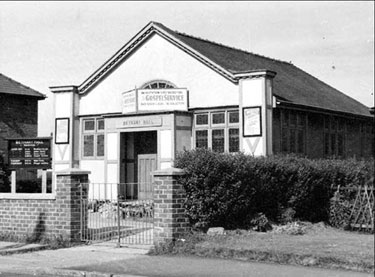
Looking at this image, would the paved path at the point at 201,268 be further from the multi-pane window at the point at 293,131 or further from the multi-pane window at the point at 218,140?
the multi-pane window at the point at 293,131

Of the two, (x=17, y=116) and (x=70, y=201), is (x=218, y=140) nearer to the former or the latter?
(x=70, y=201)

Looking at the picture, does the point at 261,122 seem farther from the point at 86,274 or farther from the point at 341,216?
the point at 86,274

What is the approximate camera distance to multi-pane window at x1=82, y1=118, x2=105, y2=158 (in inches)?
960

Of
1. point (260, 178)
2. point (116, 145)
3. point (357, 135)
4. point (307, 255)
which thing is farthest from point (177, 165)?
point (357, 135)

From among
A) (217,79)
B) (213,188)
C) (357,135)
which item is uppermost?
(217,79)

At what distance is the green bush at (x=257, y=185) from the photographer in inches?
573

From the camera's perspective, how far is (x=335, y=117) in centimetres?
2605

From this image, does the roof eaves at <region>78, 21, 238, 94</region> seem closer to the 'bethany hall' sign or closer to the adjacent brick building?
the 'bethany hall' sign

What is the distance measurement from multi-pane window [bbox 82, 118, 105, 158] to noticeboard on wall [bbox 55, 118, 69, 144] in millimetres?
666

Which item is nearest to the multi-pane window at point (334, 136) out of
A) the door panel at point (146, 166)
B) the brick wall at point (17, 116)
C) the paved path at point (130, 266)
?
the door panel at point (146, 166)

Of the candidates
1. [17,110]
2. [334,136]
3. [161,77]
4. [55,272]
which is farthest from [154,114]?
[17,110]

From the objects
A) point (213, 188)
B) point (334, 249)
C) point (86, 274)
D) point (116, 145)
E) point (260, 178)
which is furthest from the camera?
point (116, 145)

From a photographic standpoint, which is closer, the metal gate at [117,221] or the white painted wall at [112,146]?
the metal gate at [117,221]

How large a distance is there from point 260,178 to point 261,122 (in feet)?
16.1
